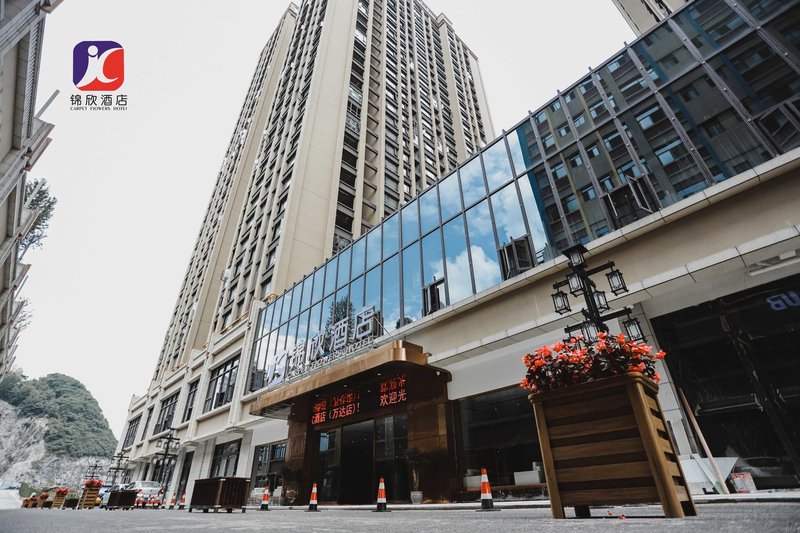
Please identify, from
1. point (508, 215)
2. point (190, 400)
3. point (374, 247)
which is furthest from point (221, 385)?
point (508, 215)

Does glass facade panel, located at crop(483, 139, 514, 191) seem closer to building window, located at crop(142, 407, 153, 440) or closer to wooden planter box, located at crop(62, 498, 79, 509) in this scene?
wooden planter box, located at crop(62, 498, 79, 509)

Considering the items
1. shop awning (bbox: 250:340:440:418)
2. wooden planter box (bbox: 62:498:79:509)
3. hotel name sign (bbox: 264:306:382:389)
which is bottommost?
wooden planter box (bbox: 62:498:79:509)

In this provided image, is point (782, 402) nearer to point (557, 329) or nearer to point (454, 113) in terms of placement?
point (557, 329)

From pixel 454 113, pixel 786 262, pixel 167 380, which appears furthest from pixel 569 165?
pixel 454 113

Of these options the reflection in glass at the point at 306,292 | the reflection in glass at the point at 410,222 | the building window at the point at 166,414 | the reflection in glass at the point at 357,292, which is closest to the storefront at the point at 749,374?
the reflection in glass at the point at 410,222

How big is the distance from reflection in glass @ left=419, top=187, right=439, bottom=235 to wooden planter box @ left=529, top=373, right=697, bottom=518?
12068 mm

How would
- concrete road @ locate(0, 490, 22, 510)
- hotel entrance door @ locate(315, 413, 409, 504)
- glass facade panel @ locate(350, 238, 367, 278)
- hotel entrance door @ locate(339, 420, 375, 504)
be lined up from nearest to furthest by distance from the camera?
hotel entrance door @ locate(315, 413, 409, 504)
hotel entrance door @ locate(339, 420, 375, 504)
concrete road @ locate(0, 490, 22, 510)
glass facade panel @ locate(350, 238, 367, 278)

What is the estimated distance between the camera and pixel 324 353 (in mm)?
17516

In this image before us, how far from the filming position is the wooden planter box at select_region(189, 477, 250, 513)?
12797 millimetres

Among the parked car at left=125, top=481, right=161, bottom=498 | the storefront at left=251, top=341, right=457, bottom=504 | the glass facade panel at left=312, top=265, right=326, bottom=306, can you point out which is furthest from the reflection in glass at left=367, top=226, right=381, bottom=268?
the parked car at left=125, top=481, right=161, bottom=498

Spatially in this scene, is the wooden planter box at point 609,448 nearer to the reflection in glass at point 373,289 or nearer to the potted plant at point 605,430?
the potted plant at point 605,430

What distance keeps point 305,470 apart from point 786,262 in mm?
17872

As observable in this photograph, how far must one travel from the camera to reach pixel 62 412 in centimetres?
9762

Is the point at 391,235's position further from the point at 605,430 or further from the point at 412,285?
the point at 605,430
